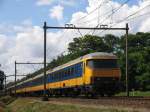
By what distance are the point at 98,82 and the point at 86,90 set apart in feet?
5.10

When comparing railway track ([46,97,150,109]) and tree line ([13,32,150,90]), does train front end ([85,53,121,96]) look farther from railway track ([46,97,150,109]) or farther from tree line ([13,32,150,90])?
tree line ([13,32,150,90])

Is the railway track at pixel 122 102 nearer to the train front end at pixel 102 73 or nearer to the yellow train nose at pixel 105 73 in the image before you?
the train front end at pixel 102 73

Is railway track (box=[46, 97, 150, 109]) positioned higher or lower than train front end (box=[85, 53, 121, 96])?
lower

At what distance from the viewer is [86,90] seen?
120ft

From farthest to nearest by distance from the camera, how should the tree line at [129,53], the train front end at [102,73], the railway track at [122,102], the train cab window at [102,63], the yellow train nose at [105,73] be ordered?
the tree line at [129,53] < the train cab window at [102,63] < the yellow train nose at [105,73] < the train front end at [102,73] < the railway track at [122,102]

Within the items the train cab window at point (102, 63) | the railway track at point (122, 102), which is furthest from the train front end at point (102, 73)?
the railway track at point (122, 102)

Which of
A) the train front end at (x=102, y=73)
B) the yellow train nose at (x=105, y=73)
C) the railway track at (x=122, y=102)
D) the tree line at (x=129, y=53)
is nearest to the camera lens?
the railway track at (x=122, y=102)

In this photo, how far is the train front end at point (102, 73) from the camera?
116ft

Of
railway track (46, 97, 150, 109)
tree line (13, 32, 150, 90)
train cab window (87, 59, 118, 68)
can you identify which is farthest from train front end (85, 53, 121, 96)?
tree line (13, 32, 150, 90)

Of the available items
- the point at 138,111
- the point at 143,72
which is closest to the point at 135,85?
the point at 143,72

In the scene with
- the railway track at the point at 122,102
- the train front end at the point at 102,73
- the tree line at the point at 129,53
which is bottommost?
the railway track at the point at 122,102

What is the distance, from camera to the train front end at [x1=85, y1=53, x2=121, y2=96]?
1389 inches

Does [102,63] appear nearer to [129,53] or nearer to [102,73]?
[102,73]

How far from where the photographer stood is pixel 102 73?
117ft
